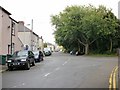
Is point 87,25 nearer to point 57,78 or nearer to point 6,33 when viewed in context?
point 6,33

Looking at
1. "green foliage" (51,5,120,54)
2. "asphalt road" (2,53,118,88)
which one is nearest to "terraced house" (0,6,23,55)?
"asphalt road" (2,53,118,88)

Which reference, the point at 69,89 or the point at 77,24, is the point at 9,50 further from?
the point at 77,24

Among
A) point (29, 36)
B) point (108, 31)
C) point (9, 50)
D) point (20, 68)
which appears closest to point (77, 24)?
point (108, 31)

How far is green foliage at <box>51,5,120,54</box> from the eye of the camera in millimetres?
73125

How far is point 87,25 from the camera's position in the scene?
239ft

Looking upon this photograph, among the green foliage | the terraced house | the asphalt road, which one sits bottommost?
the asphalt road

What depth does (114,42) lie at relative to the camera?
8119 cm

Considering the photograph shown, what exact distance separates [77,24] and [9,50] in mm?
36785

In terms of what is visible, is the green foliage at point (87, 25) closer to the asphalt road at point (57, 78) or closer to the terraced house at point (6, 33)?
the terraced house at point (6, 33)

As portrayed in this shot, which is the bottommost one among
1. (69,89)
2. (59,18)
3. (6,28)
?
(69,89)

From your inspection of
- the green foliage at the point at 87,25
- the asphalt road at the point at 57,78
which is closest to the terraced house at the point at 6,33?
the asphalt road at the point at 57,78

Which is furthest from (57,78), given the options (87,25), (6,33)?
(87,25)

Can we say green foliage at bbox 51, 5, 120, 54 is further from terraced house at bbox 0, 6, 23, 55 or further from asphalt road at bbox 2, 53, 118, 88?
asphalt road at bbox 2, 53, 118, 88

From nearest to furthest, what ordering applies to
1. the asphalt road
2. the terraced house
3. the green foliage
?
the asphalt road
the terraced house
the green foliage
